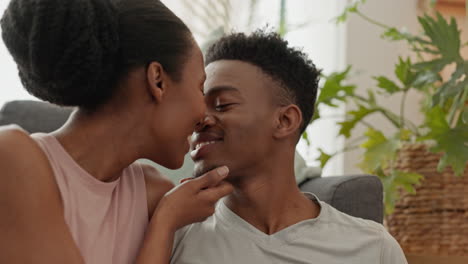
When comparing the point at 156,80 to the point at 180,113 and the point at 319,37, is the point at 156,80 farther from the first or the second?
the point at 319,37

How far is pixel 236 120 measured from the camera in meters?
1.33

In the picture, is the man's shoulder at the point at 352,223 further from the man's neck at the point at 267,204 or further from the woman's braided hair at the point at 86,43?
the woman's braided hair at the point at 86,43

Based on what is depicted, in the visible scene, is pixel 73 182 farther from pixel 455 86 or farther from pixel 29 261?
pixel 455 86

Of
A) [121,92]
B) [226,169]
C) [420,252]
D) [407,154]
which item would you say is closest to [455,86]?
[407,154]

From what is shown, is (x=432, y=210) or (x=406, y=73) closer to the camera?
(x=432, y=210)

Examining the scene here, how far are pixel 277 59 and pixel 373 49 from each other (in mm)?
1916

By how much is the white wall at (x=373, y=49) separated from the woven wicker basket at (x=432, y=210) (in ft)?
3.42

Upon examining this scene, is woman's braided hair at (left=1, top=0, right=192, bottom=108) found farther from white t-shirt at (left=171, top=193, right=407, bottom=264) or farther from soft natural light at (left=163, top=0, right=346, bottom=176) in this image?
soft natural light at (left=163, top=0, right=346, bottom=176)

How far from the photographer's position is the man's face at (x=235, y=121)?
4.30 feet

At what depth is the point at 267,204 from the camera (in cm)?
138

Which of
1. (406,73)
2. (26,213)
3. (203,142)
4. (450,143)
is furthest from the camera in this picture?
(406,73)

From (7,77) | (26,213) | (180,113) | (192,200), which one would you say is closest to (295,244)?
(192,200)

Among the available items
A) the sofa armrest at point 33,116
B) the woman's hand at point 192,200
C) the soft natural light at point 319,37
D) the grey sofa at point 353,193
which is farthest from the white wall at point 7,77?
the woman's hand at point 192,200

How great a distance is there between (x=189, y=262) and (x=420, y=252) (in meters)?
1.14
